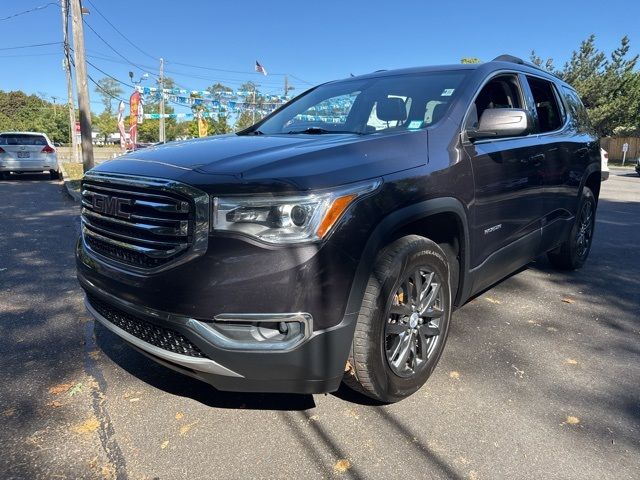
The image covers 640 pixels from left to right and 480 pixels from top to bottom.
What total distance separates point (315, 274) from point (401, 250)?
605mm

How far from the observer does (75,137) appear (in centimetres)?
2598

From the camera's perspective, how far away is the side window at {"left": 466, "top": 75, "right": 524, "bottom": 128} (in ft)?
11.4

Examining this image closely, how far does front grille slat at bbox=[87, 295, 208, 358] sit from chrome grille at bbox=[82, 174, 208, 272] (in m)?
0.27

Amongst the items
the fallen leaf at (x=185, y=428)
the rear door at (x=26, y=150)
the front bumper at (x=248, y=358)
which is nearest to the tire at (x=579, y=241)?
the front bumper at (x=248, y=358)

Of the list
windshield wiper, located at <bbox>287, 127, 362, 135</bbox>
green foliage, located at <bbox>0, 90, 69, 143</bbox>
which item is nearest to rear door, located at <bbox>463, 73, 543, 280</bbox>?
windshield wiper, located at <bbox>287, 127, 362, 135</bbox>

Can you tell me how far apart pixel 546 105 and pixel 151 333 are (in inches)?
153

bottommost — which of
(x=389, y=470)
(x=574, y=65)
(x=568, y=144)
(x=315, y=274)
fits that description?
(x=389, y=470)

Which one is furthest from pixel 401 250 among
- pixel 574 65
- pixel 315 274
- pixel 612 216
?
pixel 574 65

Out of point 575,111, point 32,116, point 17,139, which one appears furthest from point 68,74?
point 32,116

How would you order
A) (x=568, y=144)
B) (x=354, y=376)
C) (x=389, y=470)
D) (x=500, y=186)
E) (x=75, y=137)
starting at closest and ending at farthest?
(x=389, y=470), (x=354, y=376), (x=500, y=186), (x=568, y=144), (x=75, y=137)

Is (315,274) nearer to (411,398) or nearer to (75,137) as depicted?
(411,398)

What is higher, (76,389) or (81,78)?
(81,78)

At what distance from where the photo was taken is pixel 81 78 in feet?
46.6

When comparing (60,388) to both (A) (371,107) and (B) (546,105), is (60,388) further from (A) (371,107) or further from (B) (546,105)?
(B) (546,105)
